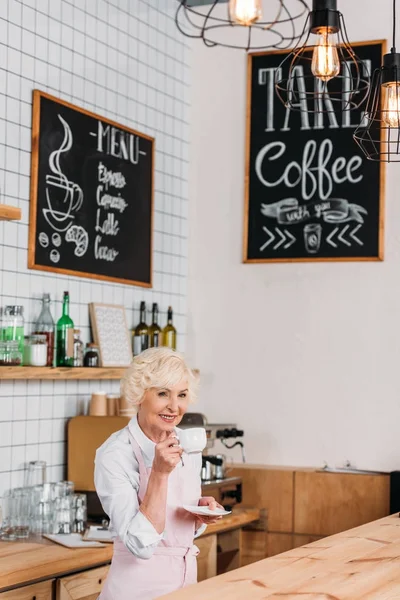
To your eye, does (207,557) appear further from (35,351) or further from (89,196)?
(89,196)

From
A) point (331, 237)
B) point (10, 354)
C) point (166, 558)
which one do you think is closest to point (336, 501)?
point (331, 237)

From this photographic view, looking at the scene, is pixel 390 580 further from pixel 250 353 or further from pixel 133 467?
pixel 250 353

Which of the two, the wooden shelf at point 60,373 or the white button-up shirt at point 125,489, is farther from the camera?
the wooden shelf at point 60,373

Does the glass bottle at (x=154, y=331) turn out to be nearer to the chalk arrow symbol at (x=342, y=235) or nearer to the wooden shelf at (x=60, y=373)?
the wooden shelf at (x=60, y=373)

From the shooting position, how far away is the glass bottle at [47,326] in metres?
4.21

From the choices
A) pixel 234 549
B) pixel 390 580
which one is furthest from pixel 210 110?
pixel 390 580

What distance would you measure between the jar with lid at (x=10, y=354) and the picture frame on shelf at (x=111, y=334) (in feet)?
2.27

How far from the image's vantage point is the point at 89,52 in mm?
4652

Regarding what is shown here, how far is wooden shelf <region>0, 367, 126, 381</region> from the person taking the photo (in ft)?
12.6

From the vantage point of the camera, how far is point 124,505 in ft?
9.39

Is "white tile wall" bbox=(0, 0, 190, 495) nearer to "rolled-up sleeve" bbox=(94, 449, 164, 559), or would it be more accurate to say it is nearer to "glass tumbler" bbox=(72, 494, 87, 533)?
"glass tumbler" bbox=(72, 494, 87, 533)

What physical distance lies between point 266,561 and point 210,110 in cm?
317

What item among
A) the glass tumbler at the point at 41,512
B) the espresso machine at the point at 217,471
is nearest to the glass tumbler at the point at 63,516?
the glass tumbler at the point at 41,512

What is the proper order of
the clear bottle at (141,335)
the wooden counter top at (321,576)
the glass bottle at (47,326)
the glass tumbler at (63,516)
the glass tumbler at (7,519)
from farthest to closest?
the clear bottle at (141,335), the glass bottle at (47,326), the glass tumbler at (63,516), the glass tumbler at (7,519), the wooden counter top at (321,576)
